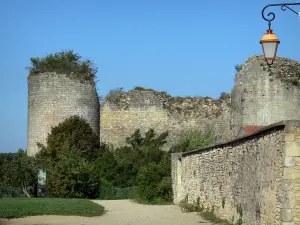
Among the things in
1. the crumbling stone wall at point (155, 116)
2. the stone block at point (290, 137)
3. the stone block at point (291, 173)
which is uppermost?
the crumbling stone wall at point (155, 116)

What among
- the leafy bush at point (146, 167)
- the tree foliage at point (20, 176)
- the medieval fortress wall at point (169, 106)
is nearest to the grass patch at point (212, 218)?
the leafy bush at point (146, 167)

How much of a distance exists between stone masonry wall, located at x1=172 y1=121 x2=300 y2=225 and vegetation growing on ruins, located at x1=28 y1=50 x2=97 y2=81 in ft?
46.7

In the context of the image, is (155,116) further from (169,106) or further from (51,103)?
(51,103)

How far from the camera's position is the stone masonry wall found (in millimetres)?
9617

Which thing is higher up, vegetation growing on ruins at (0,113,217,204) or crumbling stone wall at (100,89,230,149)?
crumbling stone wall at (100,89,230,149)

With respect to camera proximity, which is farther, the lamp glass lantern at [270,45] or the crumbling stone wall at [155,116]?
the crumbling stone wall at [155,116]

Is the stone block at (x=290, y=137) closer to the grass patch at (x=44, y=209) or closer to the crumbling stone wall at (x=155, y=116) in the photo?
the grass patch at (x=44, y=209)

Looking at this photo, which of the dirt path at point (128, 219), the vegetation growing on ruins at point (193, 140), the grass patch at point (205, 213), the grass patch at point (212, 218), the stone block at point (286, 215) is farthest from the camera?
the vegetation growing on ruins at point (193, 140)

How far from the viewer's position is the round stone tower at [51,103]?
3231 cm

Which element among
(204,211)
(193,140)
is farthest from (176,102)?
(204,211)

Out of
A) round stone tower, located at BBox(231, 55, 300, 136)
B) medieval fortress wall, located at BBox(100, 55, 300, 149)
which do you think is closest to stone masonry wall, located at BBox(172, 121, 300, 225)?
round stone tower, located at BBox(231, 55, 300, 136)

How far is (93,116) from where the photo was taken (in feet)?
110

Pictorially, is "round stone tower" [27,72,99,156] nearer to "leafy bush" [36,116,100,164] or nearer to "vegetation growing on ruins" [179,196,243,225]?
"leafy bush" [36,116,100,164]

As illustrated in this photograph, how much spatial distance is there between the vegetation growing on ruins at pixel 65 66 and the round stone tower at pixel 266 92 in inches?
316
